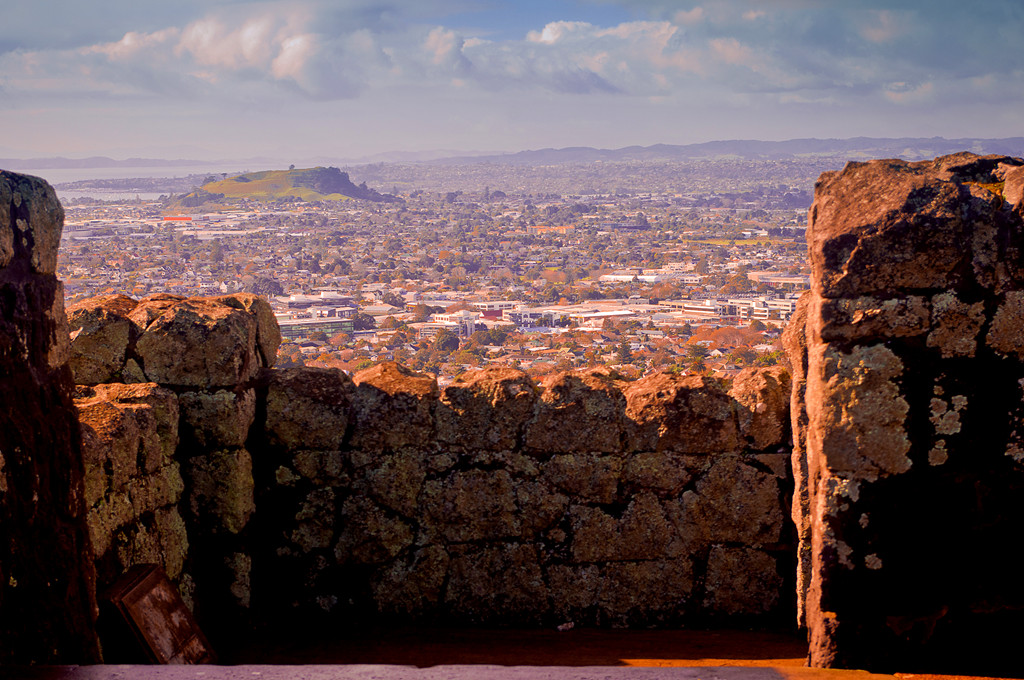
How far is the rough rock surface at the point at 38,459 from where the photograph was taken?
10.7ft

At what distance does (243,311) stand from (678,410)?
246 centimetres

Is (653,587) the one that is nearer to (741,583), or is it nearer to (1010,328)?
(741,583)

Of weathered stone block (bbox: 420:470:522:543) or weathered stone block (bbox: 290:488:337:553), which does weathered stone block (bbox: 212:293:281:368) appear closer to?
weathered stone block (bbox: 290:488:337:553)

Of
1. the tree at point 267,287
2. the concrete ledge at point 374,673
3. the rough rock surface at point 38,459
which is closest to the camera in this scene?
the concrete ledge at point 374,673

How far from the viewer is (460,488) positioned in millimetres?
5410

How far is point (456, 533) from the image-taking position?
5.44 meters

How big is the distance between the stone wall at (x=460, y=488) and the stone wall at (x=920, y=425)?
1564 mm

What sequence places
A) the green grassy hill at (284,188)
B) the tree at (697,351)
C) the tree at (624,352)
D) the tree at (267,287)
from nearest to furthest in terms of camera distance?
the tree at (697,351) < the tree at (624,352) < the tree at (267,287) < the green grassy hill at (284,188)

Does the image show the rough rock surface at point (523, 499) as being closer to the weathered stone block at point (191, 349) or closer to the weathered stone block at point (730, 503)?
the weathered stone block at point (730, 503)

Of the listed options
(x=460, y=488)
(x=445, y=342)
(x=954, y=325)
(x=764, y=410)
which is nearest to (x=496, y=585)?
(x=460, y=488)

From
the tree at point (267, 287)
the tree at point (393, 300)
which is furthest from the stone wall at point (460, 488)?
the tree at point (267, 287)

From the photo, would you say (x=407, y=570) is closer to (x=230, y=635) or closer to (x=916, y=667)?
(x=230, y=635)

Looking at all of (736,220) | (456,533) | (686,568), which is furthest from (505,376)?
(736,220)

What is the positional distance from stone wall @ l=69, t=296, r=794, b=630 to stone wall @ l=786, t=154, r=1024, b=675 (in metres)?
1.56
